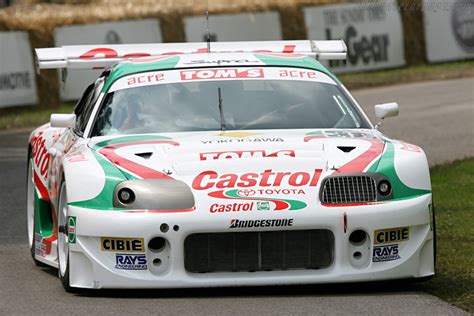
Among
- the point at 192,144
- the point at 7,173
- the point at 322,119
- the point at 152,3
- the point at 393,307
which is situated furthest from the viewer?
the point at 152,3

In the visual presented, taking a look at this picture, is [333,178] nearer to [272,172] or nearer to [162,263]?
[272,172]

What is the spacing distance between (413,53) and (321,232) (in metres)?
21.6

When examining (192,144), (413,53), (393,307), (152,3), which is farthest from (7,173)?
(413,53)

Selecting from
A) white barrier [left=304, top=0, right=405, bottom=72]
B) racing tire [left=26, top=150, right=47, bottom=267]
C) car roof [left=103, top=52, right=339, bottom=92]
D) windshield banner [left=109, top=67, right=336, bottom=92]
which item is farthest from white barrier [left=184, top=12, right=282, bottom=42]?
windshield banner [left=109, top=67, right=336, bottom=92]

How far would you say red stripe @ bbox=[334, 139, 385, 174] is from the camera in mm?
7324

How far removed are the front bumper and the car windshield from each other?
1166 mm

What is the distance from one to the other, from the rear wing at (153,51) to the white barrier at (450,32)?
1835cm

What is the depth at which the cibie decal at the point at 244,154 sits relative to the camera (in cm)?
742

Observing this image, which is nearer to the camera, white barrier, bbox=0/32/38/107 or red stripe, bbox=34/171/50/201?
red stripe, bbox=34/171/50/201

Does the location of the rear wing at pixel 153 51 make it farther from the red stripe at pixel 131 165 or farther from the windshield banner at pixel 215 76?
the red stripe at pixel 131 165

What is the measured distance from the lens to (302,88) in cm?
862

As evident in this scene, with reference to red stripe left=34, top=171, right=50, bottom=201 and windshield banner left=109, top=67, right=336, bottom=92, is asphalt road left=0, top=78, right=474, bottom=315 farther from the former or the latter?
windshield banner left=109, top=67, right=336, bottom=92

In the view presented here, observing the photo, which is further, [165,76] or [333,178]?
[165,76]

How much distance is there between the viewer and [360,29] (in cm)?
2680
